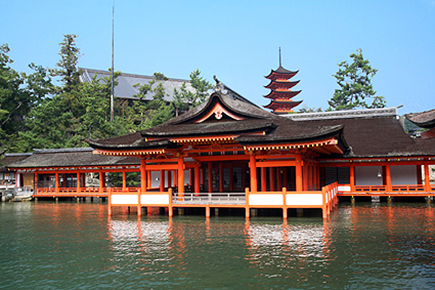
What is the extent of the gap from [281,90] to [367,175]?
42.5m

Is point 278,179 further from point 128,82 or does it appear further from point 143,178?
point 128,82

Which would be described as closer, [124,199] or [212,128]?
[212,128]

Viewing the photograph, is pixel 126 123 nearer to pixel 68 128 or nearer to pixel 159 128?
pixel 68 128

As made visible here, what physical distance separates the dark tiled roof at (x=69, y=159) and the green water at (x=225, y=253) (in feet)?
52.5

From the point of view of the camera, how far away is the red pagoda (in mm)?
72688

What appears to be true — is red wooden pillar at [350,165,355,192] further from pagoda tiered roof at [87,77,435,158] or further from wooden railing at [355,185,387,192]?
pagoda tiered roof at [87,77,435,158]

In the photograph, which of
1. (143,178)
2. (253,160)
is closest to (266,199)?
(253,160)

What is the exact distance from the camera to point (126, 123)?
190ft

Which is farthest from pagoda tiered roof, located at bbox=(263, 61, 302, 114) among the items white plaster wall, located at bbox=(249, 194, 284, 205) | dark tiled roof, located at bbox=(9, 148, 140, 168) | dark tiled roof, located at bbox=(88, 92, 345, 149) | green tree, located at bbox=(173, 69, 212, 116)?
white plaster wall, located at bbox=(249, 194, 284, 205)

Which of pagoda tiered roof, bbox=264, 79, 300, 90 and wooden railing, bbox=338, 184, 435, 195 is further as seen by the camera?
pagoda tiered roof, bbox=264, 79, 300, 90

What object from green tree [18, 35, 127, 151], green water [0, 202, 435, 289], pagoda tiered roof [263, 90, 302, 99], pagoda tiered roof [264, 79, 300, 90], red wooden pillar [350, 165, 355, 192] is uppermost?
pagoda tiered roof [264, 79, 300, 90]

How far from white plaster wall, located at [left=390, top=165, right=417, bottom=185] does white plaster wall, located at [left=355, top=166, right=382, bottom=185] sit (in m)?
1.19

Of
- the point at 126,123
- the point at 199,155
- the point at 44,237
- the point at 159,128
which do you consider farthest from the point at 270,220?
the point at 126,123

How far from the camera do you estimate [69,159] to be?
42.5 metres
